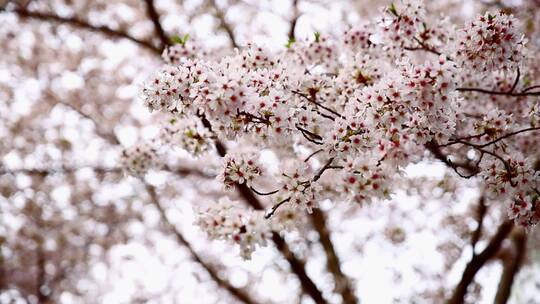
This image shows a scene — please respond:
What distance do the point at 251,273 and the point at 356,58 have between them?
8.36 meters

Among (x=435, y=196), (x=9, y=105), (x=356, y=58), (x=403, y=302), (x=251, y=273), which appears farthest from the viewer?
(x=251, y=273)

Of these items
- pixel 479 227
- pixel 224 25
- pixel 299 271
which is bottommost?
pixel 299 271

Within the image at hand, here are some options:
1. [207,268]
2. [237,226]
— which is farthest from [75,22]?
[237,226]

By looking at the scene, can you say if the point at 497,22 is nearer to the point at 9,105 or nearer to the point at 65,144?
the point at 65,144

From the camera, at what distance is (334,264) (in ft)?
21.8

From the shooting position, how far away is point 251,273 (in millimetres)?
11422

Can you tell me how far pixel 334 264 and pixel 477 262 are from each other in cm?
192

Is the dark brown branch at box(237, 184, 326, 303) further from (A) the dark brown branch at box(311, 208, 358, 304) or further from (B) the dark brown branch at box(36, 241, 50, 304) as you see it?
(B) the dark brown branch at box(36, 241, 50, 304)

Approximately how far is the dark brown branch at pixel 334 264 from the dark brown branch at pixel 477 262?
127cm

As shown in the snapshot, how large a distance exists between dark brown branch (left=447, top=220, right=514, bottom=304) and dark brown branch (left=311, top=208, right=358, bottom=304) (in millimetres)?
1272

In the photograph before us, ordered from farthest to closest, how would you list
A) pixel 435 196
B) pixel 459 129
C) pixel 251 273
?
pixel 251 273
pixel 435 196
pixel 459 129

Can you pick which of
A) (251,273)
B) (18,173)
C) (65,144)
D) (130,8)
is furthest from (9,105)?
(251,273)

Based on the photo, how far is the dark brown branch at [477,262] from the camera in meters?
5.48

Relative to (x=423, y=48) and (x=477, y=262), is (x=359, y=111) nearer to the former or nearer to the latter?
(x=423, y=48)
